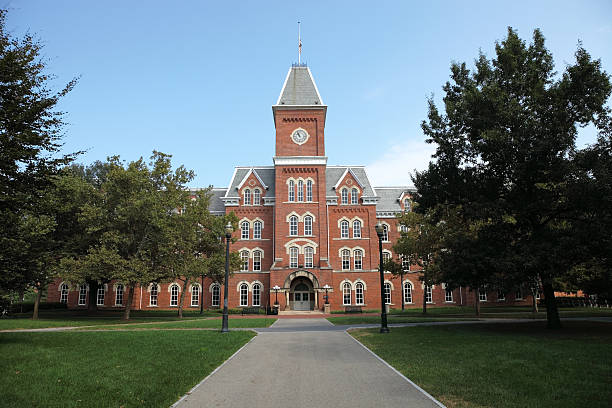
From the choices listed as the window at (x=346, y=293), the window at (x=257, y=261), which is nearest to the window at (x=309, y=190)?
the window at (x=257, y=261)

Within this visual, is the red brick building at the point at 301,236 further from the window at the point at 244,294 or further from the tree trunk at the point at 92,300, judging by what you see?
the tree trunk at the point at 92,300

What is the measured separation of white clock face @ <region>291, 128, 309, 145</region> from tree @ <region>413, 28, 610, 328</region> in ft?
82.7

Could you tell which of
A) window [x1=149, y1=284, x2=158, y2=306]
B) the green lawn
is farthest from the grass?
window [x1=149, y1=284, x2=158, y2=306]

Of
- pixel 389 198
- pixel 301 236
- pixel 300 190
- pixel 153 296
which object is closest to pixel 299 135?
pixel 300 190

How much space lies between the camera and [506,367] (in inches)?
382

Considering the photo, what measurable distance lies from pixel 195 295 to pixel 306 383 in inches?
1622

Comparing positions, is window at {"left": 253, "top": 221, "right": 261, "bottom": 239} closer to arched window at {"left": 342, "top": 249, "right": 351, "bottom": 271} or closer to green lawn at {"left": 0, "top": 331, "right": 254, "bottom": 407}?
arched window at {"left": 342, "top": 249, "right": 351, "bottom": 271}

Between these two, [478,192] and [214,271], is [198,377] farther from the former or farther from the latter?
[214,271]

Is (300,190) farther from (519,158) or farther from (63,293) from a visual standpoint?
(63,293)

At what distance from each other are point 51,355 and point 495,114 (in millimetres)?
19183

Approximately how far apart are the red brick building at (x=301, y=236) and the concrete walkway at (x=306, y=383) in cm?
3006

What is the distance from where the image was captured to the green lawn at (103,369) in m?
7.05

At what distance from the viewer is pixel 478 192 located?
19953mm

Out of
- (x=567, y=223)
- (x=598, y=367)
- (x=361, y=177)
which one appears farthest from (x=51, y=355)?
(x=361, y=177)
